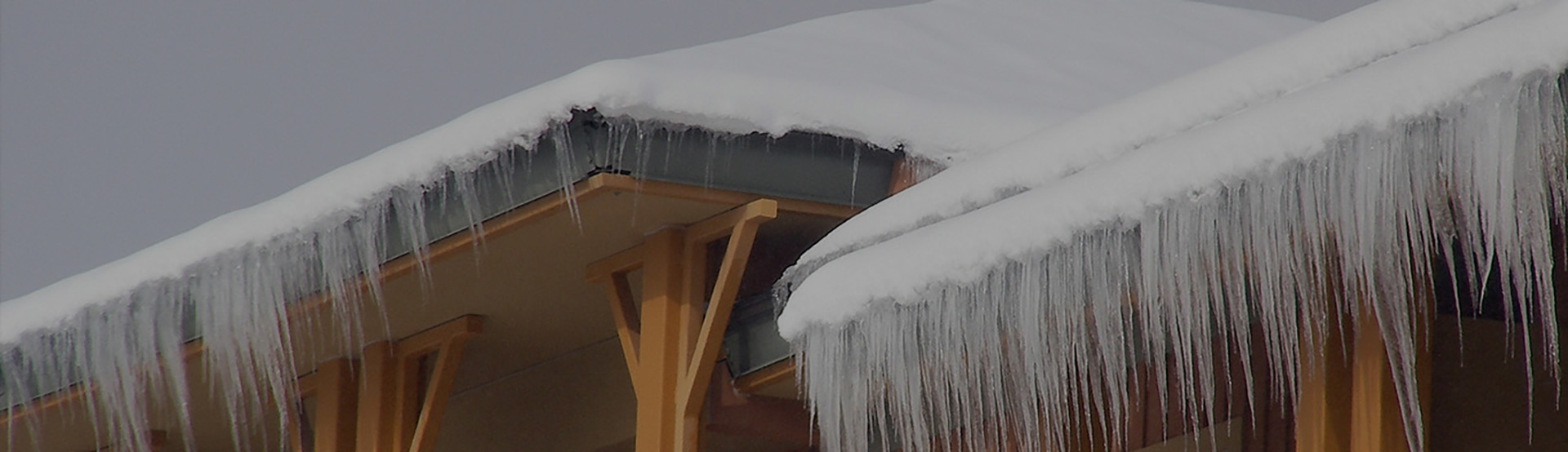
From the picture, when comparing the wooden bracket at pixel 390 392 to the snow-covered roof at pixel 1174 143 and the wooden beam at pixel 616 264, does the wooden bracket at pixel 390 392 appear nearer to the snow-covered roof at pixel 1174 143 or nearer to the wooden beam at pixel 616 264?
the wooden beam at pixel 616 264

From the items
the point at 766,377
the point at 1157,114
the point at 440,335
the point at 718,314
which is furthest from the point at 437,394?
the point at 1157,114

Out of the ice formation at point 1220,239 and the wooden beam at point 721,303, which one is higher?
the wooden beam at point 721,303

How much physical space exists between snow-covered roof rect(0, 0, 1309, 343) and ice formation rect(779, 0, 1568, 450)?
1119 millimetres

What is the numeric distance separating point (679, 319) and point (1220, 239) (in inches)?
138

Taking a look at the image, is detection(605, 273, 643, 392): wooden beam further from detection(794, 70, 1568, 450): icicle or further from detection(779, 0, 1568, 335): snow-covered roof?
detection(794, 70, 1568, 450): icicle

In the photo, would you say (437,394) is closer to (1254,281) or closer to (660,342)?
(660,342)

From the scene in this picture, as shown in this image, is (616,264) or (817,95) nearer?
(817,95)

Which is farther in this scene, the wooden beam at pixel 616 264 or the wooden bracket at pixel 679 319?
the wooden beam at pixel 616 264

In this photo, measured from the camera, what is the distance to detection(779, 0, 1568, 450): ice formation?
479 centimetres

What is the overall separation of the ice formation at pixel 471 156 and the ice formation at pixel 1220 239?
3.88 ft

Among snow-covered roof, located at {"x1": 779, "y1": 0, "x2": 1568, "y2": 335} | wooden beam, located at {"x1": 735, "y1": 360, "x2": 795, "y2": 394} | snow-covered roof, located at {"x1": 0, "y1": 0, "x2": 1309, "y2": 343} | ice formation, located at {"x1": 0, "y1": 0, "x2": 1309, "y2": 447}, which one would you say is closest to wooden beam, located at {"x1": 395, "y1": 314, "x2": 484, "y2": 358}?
ice formation, located at {"x1": 0, "y1": 0, "x2": 1309, "y2": 447}

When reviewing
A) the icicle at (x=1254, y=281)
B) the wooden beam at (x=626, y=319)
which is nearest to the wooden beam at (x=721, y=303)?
the wooden beam at (x=626, y=319)

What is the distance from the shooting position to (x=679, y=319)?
342 inches

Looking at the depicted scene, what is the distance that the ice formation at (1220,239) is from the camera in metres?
4.79
